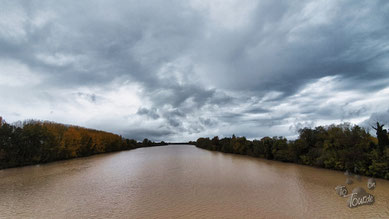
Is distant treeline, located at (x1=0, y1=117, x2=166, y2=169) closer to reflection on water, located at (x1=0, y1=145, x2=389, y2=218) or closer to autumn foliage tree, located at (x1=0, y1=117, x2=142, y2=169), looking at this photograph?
autumn foliage tree, located at (x1=0, y1=117, x2=142, y2=169)

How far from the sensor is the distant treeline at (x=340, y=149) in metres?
22.3

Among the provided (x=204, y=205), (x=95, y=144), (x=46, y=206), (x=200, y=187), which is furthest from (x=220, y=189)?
(x=95, y=144)

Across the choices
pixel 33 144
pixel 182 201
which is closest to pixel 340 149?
pixel 182 201

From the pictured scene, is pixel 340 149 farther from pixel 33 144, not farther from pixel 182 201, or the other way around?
pixel 33 144

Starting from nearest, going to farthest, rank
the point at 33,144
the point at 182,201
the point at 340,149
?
the point at 182,201 < the point at 340,149 < the point at 33,144

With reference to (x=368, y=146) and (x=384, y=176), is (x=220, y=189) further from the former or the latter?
(x=368, y=146)

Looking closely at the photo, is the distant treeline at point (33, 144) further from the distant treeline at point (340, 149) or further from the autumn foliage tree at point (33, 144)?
the distant treeline at point (340, 149)

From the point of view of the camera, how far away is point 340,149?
28609mm

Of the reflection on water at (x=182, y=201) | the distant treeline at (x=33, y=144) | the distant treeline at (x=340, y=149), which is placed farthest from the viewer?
the distant treeline at (x=33, y=144)

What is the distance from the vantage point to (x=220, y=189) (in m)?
16.5

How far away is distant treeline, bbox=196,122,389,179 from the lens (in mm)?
22344

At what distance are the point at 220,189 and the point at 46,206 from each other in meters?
12.0

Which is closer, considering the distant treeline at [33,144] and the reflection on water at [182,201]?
the reflection on water at [182,201]

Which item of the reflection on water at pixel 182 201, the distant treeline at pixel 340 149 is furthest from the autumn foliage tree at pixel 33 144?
the distant treeline at pixel 340 149
